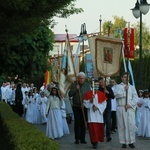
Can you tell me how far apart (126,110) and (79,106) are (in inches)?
60.2

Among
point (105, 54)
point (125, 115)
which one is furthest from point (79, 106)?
point (105, 54)

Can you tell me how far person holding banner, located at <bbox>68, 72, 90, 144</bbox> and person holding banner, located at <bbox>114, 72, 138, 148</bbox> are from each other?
1.12m

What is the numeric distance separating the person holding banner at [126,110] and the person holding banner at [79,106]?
1.12 m

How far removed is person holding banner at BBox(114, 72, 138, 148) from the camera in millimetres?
12836

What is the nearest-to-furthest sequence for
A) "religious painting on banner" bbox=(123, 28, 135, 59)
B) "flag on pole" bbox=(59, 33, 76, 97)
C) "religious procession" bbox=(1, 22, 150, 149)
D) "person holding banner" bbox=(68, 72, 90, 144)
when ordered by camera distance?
"religious procession" bbox=(1, 22, 150, 149) < "religious painting on banner" bbox=(123, 28, 135, 59) < "person holding banner" bbox=(68, 72, 90, 144) < "flag on pole" bbox=(59, 33, 76, 97)

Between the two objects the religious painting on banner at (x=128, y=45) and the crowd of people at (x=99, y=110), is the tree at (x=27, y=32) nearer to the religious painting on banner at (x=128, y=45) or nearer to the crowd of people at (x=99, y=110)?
→ the religious painting on banner at (x=128, y=45)

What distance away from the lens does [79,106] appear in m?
13.9

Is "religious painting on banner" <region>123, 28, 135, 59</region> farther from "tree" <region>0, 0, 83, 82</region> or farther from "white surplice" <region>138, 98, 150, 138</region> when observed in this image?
"white surplice" <region>138, 98, 150, 138</region>

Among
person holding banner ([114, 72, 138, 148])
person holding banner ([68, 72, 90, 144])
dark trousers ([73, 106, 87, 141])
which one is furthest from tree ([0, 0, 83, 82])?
dark trousers ([73, 106, 87, 141])

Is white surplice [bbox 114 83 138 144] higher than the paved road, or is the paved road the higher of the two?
white surplice [bbox 114 83 138 144]

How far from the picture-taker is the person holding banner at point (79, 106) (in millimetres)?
13758

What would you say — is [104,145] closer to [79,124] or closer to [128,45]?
[79,124]

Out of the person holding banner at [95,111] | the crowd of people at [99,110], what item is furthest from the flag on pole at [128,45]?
the person holding banner at [95,111]

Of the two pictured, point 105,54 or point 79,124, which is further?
point 105,54
